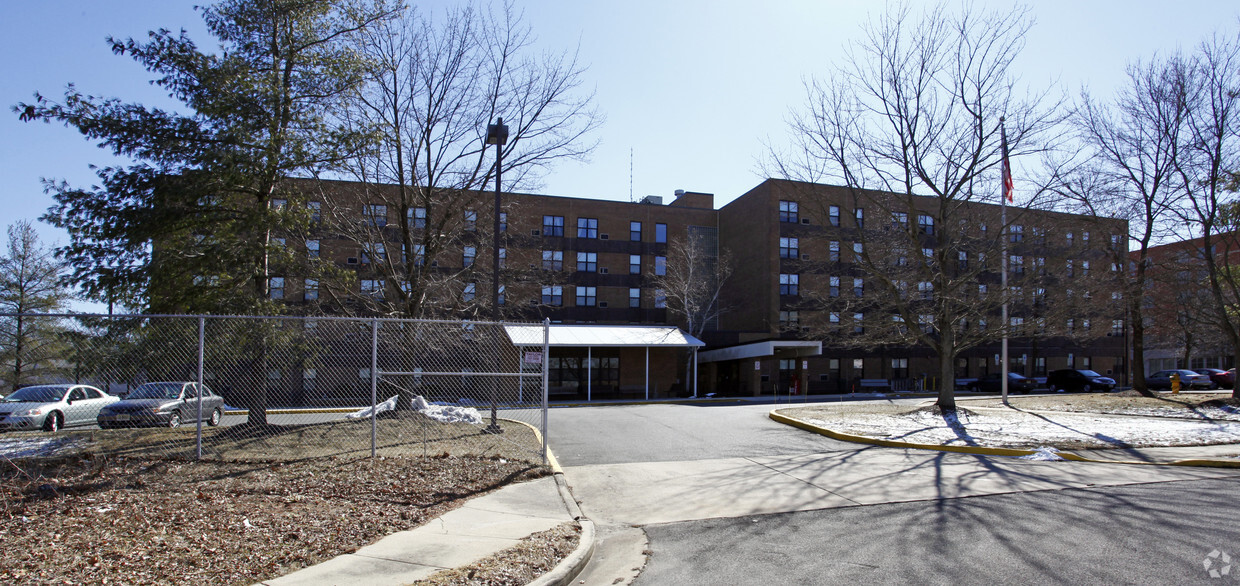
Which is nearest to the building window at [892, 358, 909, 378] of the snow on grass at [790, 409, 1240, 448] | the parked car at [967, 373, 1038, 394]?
→ the parked car at [967, 373, 1038, 394]

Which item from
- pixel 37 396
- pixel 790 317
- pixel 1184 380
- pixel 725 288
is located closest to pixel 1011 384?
pixel 1184 380

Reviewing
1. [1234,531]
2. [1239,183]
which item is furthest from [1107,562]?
[1239,183]

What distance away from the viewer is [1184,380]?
4375cm

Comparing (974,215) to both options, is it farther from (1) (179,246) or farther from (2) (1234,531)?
(1) (179,246)

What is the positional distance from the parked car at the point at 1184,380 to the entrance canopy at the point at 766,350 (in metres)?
21.5

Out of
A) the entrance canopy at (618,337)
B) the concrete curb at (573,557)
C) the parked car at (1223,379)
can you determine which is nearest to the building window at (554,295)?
the entrance canopy at (618,337)

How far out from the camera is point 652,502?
900 centimetres

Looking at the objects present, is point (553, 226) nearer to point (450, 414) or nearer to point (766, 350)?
point (766, 350)

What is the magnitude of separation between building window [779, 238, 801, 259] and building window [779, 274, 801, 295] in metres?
1.31

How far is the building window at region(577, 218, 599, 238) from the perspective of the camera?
45406 mm

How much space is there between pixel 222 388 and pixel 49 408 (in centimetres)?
430

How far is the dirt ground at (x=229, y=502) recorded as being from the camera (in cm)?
562

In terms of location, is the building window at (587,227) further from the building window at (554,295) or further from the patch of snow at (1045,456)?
the patch of snow at (1045,456)

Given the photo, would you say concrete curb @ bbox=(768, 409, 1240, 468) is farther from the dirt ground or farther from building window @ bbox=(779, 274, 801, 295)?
building window @ bbox=(779, 274, 801, 295)
